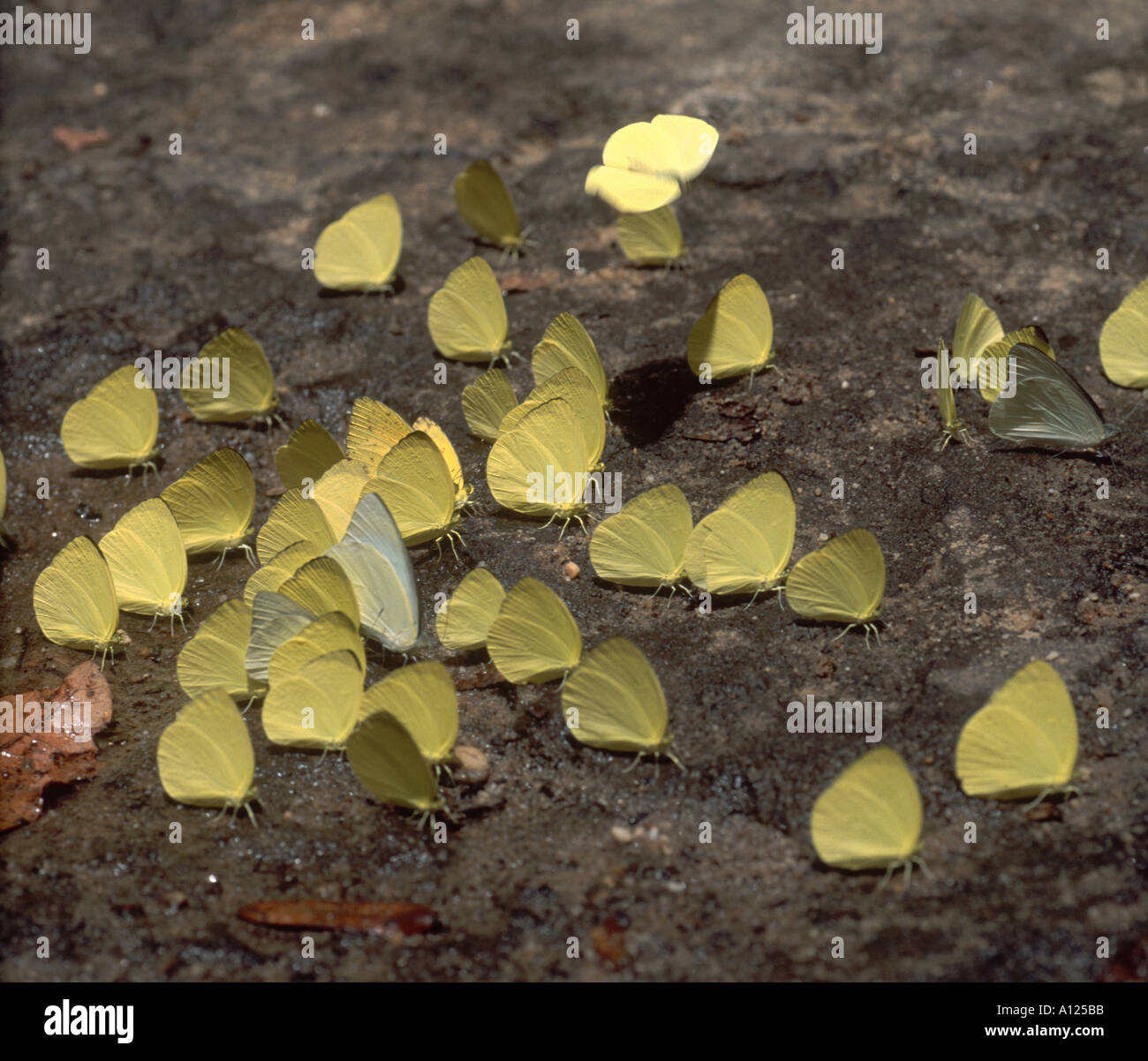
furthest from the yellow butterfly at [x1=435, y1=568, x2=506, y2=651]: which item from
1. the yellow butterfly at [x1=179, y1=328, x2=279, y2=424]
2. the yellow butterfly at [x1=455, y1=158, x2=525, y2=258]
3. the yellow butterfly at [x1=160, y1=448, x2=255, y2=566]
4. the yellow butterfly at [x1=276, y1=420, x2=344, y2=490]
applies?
the yellow butterfly at [x1=455, y1=158, x2=525, y2=258]

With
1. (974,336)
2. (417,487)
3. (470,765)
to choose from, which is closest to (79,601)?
(417,487)

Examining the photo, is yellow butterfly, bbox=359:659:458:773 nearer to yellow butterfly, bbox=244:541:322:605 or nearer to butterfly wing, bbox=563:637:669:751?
butterfly wing, bbox=563:637:669:751

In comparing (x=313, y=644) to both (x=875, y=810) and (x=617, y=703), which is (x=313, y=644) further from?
(x=875, y=810)

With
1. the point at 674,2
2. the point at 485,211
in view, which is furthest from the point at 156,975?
the point at 674,2

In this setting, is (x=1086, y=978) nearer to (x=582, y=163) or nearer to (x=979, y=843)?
(x=979, y=843)

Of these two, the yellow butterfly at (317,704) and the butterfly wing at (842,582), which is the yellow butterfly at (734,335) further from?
the yellow butterfly at (317,704)

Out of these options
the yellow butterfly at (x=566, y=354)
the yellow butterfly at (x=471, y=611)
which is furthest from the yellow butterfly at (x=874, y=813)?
the yellow butterfly at (x=566, y=354)
